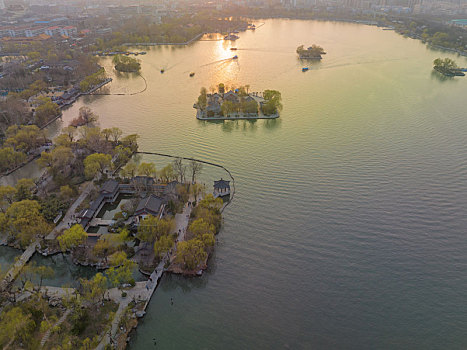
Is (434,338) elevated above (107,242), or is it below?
below

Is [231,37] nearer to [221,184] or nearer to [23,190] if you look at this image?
[221,184]

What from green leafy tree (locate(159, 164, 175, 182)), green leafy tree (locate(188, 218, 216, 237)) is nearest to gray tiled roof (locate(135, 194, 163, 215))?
green leafy tree (locate(159, 164, 175, 182))

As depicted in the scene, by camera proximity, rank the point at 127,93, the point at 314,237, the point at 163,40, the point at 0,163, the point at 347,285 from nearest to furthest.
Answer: the point at 347,285
the point at 314,237
the point at 0,163
the point at 127,93
the point at 163,40

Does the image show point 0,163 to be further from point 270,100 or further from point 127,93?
point 270,100

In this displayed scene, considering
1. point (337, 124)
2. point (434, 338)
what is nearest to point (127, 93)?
point (337, 124)

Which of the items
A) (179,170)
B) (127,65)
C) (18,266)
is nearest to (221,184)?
(179,170)

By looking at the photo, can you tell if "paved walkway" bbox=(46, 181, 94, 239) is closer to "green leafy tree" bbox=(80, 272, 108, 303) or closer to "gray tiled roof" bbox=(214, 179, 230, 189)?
"green leafy tree" bbox=(80, 272, 108, 303)

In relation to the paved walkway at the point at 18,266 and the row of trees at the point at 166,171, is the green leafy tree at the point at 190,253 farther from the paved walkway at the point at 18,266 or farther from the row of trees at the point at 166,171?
the paved walkway at the point at 18,266

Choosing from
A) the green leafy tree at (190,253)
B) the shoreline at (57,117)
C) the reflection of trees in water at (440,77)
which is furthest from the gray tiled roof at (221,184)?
the reflection of trees in water at (440,77)
